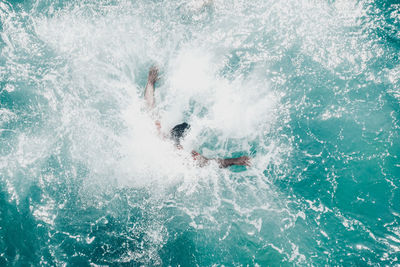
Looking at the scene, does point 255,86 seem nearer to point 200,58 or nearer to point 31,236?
point 200,58

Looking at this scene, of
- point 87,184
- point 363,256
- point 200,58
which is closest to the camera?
point 363,256

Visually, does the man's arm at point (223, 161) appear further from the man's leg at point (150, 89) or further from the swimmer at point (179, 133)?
the man's leg at point (150, 89)

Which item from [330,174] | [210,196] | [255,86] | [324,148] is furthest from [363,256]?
[255,86]

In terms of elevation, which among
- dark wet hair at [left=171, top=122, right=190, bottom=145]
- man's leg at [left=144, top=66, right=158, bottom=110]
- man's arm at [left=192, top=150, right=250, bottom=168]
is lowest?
man's arm at [left=192, top=150, right=250, bottom=168]

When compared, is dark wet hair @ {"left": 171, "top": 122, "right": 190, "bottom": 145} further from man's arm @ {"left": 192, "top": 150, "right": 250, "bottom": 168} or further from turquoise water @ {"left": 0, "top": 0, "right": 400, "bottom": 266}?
man's arm @ {"left": 192, "top": 150, "right": 250, "bottom": 168}

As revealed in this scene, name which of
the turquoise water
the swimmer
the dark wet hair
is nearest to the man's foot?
the swimmer

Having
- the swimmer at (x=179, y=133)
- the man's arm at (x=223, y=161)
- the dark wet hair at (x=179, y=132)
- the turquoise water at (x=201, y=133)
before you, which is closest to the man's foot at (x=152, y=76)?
the swimmer at (x=179, y=133)

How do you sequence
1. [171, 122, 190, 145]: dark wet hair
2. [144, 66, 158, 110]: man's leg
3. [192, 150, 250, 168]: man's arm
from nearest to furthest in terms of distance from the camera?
[192, 150, 250, 168]: man's arm
[171, 122, 190, 145]: dark wet hair
[144, 66, 158, 110]: man's leg
